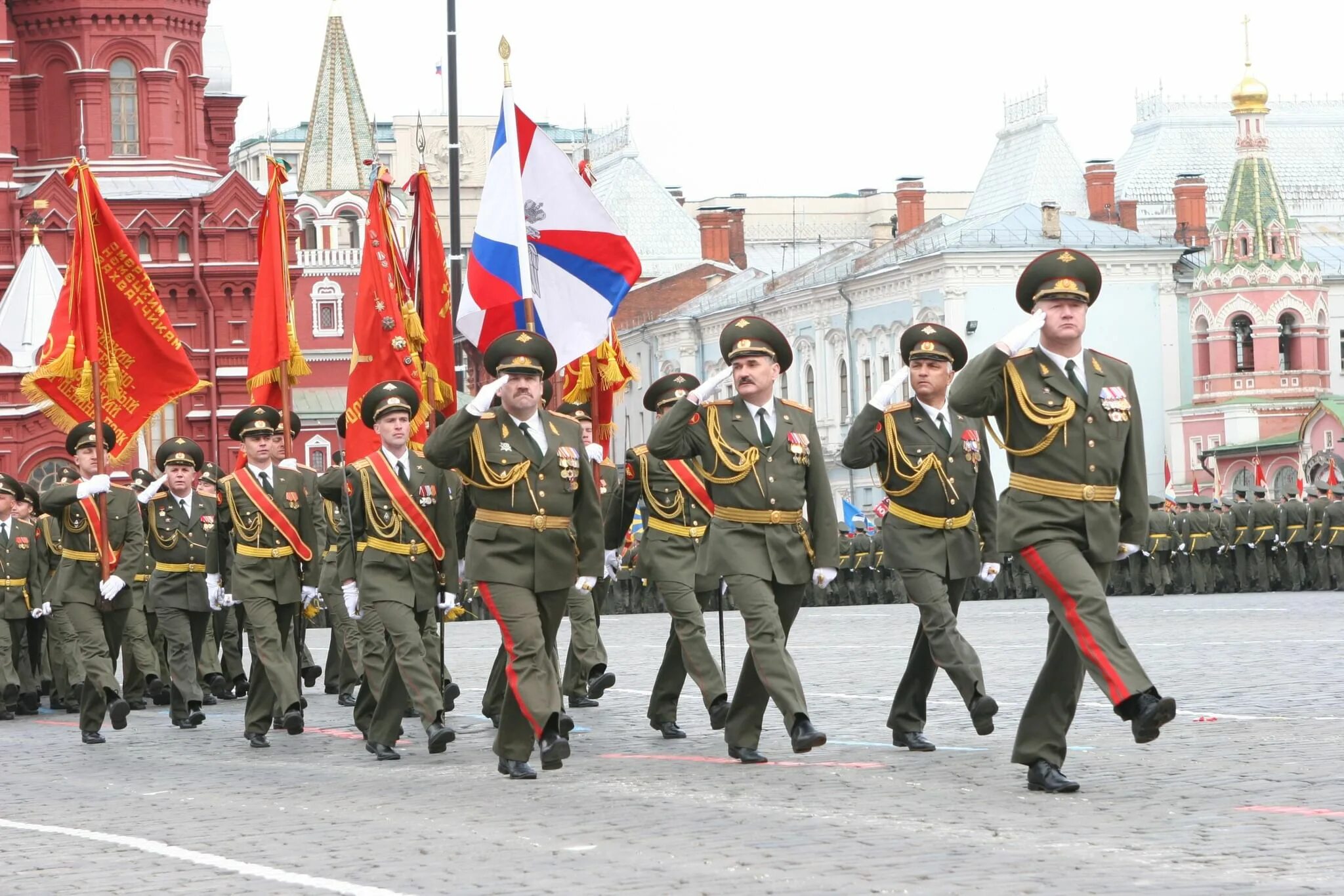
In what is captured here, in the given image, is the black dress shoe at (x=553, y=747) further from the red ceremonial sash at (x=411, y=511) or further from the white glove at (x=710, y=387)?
the red ceremonial sash at (x=411, y=511)

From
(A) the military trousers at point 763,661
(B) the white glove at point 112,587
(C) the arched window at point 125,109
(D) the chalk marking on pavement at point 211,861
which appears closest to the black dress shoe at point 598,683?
(B) the white glove at point 112,587

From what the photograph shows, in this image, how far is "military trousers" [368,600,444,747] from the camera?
11852 mm

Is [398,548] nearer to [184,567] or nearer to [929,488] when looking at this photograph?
[929,488]

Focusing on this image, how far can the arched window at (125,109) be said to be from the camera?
202 ft

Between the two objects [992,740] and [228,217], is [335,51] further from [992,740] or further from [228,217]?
[992,740]

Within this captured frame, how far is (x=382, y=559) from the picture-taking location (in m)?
12.2

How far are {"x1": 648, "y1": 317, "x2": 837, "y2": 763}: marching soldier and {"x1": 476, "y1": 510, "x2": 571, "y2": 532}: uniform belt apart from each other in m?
0.58

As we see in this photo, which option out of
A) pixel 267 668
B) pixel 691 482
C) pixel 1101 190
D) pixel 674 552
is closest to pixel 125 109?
pixel 1101 190

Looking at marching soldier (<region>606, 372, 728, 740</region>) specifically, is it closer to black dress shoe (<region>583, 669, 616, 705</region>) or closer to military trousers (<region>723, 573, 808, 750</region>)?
military trousers (<region>723, 573, 808, 750</region>)

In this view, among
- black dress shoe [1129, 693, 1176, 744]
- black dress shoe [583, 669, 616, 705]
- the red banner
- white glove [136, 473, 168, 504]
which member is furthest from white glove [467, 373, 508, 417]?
the red banner

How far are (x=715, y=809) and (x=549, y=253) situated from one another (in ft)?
20.0

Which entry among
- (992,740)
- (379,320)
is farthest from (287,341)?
(992,740)

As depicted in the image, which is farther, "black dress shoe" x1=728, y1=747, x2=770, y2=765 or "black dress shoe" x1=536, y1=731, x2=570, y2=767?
"black dress shoe" x1=728, y1=747, x2=770, y2=765

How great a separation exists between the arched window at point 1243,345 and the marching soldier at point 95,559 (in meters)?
50.6
